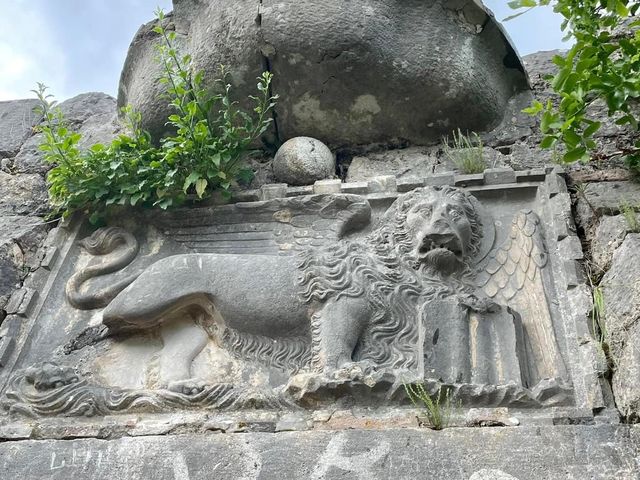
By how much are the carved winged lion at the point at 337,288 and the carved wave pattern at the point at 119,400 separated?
0.07m

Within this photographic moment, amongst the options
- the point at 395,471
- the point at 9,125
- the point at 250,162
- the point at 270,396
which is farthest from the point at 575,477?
the point at 9,125

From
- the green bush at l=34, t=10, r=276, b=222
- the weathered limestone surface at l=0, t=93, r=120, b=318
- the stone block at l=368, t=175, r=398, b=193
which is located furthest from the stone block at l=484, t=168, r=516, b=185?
the weathered limestone surface at l=0, t=93, r=120, b=318

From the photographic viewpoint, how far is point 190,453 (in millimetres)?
3008

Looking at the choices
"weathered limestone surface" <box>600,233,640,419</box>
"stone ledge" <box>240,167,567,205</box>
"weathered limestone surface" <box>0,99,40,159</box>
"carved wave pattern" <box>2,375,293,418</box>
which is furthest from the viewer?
"weathered limestone surface" <box>0,99,40,159</box>

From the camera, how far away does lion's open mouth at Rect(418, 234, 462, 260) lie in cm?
363

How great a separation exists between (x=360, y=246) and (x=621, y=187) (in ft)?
4.15

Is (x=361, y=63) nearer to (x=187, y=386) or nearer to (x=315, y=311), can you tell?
(x=315, y=311)

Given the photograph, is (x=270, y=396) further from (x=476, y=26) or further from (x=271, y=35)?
(x=476, y=26)


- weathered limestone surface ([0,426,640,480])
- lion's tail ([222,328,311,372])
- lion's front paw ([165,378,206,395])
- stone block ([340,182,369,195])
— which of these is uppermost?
stone block ([340,182,369,195])

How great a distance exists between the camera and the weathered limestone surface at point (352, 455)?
2.76 meters

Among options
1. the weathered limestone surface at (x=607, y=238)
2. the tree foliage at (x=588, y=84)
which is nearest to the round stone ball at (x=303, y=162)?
the tree foliage at (x=588, y=84)

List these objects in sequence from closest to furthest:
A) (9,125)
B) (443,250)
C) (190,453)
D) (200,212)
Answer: (190,453) → (443,250) → (200,212) → (9,125)

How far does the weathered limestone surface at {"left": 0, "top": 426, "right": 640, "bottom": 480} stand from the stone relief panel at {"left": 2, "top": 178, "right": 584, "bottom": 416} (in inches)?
8.7

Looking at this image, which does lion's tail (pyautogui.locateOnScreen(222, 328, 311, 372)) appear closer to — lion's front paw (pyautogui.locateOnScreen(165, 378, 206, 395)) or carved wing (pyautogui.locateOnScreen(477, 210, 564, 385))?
lion's front paw (pyautogui.locateOnScreen(165, 378, 206, 395))
